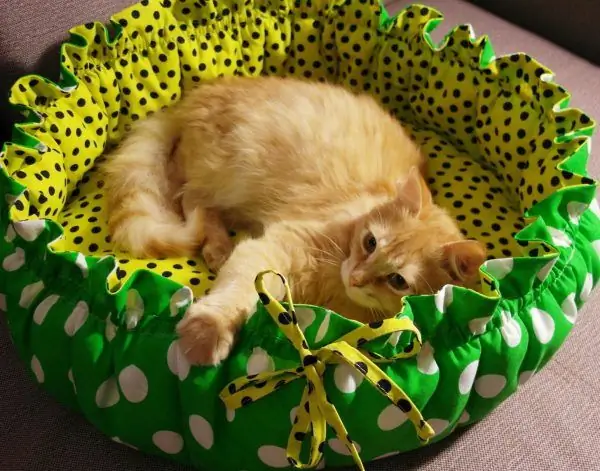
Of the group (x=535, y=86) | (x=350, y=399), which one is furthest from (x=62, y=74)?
(x=535, y=86)

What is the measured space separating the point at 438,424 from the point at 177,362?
448mm

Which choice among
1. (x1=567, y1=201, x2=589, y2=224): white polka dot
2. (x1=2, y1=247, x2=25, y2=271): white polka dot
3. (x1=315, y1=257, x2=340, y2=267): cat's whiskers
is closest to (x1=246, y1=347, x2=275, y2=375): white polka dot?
(x1=315, y1=257, x2=340, y2=267): cat's whiskers

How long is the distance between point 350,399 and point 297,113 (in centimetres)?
78

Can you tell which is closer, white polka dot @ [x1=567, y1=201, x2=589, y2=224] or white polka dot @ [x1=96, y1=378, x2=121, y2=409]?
white polka dot @ [x1=96, y1=378, x2=121, y2=409]

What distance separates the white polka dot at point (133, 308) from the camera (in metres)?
0.94

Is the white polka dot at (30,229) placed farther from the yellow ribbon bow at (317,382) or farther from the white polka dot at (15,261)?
the yellow ribbon bow at (317,382)

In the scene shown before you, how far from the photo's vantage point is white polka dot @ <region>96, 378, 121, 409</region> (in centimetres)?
95

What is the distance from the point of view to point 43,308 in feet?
3.27

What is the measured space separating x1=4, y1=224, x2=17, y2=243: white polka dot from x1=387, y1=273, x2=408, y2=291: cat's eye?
0.70m

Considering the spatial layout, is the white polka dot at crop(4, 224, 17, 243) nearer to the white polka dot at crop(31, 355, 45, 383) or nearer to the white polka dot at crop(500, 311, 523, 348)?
the white polka dot at crop(31, 355, 45, 383)

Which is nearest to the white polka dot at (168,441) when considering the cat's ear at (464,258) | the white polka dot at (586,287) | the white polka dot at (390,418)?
the white polka dot at (390,418)

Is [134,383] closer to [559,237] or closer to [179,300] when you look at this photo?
[179,300]

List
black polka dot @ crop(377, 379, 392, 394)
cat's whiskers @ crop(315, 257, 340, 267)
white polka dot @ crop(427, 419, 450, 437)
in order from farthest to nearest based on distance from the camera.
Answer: cat's whiskers @ crop(315, 257, 340, 267) < white polka dot @ crop(427, 419, 450, 437) < black polka dot @ crop(377, 379, 392, 394)

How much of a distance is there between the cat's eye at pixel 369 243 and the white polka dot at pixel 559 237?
33 cm
